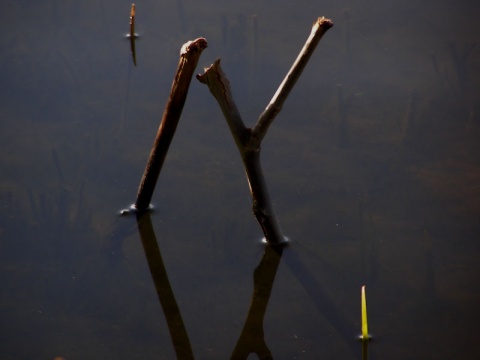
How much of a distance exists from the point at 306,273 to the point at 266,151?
74cm

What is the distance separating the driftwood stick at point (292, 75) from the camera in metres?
2.78

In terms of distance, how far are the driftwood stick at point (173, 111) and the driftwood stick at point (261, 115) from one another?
0.10 meters

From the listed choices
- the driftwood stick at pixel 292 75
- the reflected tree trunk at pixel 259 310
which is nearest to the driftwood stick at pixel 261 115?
the driftwood stick at pixel 292 75

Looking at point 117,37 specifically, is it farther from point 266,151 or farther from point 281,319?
point 281,319

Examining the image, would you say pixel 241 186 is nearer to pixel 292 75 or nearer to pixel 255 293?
pixel 255 293

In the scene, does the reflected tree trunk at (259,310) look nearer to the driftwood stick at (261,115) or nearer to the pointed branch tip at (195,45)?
the driftwood stick at (261,115)

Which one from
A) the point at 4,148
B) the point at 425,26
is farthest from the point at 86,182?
the point at 425,26

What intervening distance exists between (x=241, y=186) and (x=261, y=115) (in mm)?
727

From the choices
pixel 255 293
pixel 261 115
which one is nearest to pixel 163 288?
pixel 255 293

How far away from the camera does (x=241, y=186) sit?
3.53 metres

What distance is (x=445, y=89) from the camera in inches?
158

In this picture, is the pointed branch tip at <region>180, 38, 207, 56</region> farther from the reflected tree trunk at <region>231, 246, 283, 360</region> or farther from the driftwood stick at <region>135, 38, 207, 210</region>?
the reflected tree trunk at <region>231, 246, 283, 360</region>

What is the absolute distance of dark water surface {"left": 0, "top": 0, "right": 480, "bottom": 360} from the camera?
295cm

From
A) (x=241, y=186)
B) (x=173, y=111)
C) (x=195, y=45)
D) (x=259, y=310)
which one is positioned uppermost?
(x=195, y=45)
